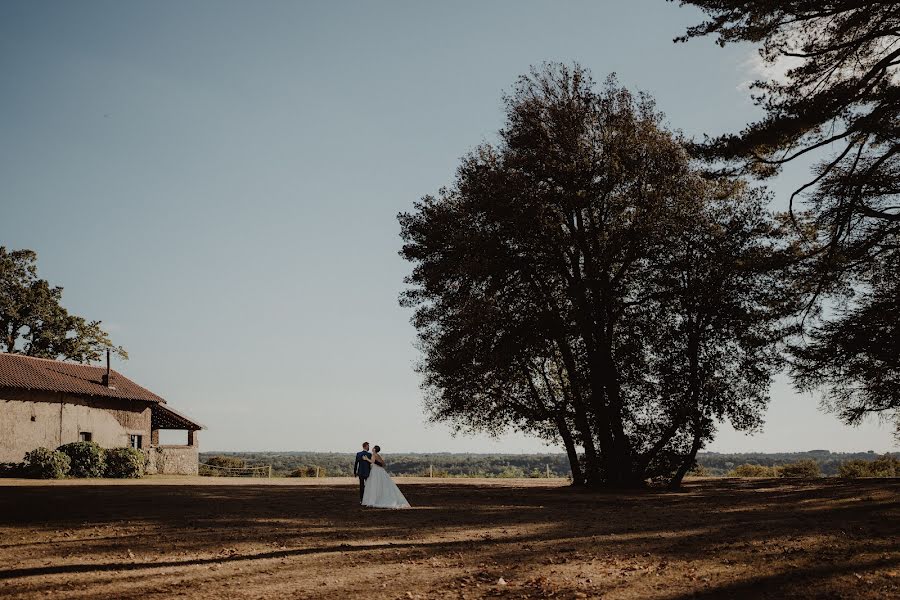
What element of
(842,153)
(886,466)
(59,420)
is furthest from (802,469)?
(59,420)

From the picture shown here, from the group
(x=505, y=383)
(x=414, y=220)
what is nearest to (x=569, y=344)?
(x=505, y=383)

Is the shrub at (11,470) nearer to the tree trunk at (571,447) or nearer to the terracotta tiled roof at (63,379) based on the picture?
the terracotta tiled roof at (63,379)

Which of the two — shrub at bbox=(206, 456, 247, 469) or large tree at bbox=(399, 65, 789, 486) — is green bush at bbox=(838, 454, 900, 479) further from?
shrub at bbox=(206, 456, 247, 469)

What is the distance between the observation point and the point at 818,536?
1242cm

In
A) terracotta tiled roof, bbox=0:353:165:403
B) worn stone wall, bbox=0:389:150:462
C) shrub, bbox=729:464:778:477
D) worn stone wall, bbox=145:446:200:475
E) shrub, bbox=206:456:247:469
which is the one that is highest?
terracotta tiled roof, bbox=0:353:165:403

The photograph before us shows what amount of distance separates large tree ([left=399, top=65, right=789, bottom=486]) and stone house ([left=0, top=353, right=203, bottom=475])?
23582 millimetres

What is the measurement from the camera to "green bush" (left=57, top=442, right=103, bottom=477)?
36375 mm

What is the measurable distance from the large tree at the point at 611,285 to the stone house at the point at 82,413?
23582mm

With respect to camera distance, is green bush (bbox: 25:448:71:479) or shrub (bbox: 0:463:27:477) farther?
shrub (bbox: 0:463:27:477)

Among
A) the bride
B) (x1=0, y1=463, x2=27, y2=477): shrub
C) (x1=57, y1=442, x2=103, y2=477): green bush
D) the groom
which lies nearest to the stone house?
(x1=0, y1=463, x2=27, y2=477): shrub

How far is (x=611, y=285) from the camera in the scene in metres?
27.0

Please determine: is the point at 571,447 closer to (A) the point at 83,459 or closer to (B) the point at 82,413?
(A) the point at 83,459

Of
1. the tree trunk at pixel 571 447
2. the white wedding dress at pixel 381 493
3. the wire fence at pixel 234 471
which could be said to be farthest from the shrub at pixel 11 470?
the tree trunk at pixel 571 447

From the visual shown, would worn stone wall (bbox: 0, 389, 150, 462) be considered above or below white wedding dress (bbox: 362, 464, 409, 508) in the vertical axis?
above
